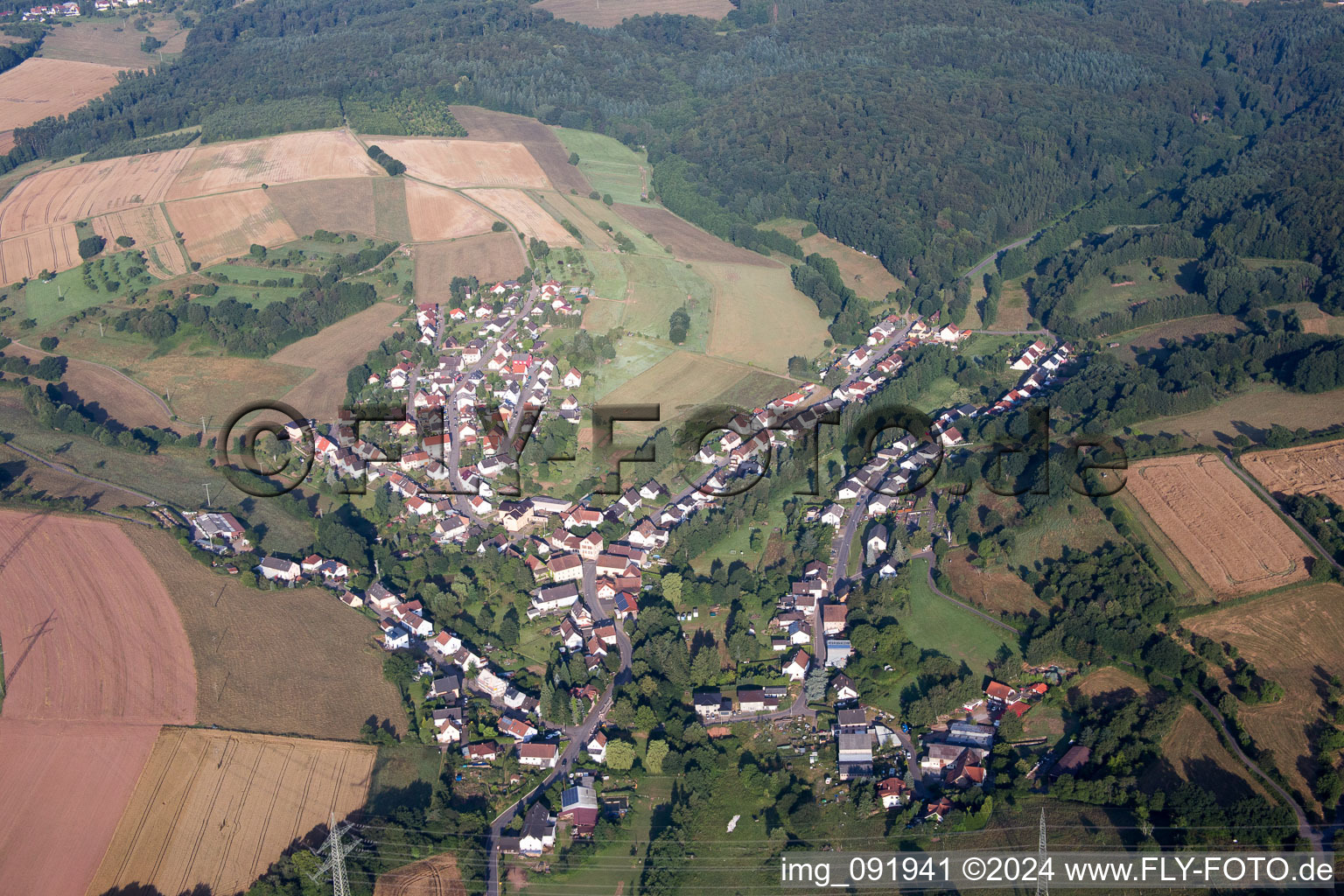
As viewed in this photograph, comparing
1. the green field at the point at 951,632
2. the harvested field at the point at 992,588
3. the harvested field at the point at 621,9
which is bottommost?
the green field at the point at 951,632

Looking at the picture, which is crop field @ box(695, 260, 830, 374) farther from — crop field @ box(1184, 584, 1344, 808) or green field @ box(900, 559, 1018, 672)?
crop field @ box(1184, 584, 1344, 808)

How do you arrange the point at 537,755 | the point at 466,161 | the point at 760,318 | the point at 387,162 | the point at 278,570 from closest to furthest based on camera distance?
1. the point at 537,755
2. the point at 278,570
3. the point at 760,318
4. the point at 387,162
5. the point at 466,161

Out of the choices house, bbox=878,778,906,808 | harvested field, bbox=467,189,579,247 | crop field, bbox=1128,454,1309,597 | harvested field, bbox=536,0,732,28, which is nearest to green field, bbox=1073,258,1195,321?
crop field, bbox=1128,454,1309,597

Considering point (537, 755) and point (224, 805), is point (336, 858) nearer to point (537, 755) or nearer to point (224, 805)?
point (224, 805)

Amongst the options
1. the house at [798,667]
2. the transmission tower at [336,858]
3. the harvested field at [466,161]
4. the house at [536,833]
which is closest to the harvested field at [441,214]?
the harvested field at [466,161]

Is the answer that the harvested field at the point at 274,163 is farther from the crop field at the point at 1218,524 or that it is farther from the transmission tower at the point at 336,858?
the crop field at the point at 1218,524

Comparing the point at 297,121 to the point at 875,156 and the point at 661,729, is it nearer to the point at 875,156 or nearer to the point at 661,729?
the point at 875,156

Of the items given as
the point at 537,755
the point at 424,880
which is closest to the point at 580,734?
the point at 537,755
